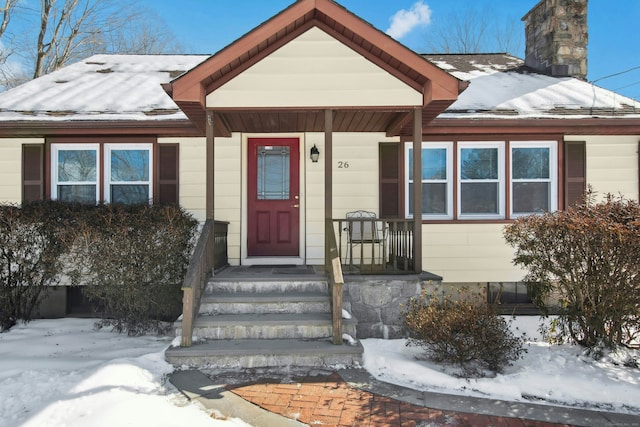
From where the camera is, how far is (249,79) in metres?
5.55

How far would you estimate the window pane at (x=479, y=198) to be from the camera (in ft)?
23.0

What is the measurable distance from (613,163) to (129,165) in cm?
790

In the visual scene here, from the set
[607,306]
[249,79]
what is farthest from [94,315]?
[607,306]

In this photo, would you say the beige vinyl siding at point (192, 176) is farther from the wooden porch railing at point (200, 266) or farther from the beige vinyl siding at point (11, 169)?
the beige vinyl siding at point (11, 169)

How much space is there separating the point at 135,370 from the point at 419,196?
12.7 feet

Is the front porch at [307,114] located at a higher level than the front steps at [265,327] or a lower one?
higher

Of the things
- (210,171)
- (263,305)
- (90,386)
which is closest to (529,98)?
(210,171)

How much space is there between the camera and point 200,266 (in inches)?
196

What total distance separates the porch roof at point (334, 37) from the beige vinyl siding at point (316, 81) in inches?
2.6

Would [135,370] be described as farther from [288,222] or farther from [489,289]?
[489,289]

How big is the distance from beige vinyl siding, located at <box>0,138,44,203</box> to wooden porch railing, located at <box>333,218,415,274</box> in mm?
5147

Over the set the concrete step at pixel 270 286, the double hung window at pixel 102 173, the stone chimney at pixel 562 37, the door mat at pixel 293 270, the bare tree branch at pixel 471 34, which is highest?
the bare tree branch at pixel 471 34

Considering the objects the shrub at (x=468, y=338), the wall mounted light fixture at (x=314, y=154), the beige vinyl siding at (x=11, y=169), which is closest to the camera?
the shrub at (x=468, y=338)

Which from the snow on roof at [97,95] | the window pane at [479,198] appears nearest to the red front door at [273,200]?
the snow on roof at [97,95]
